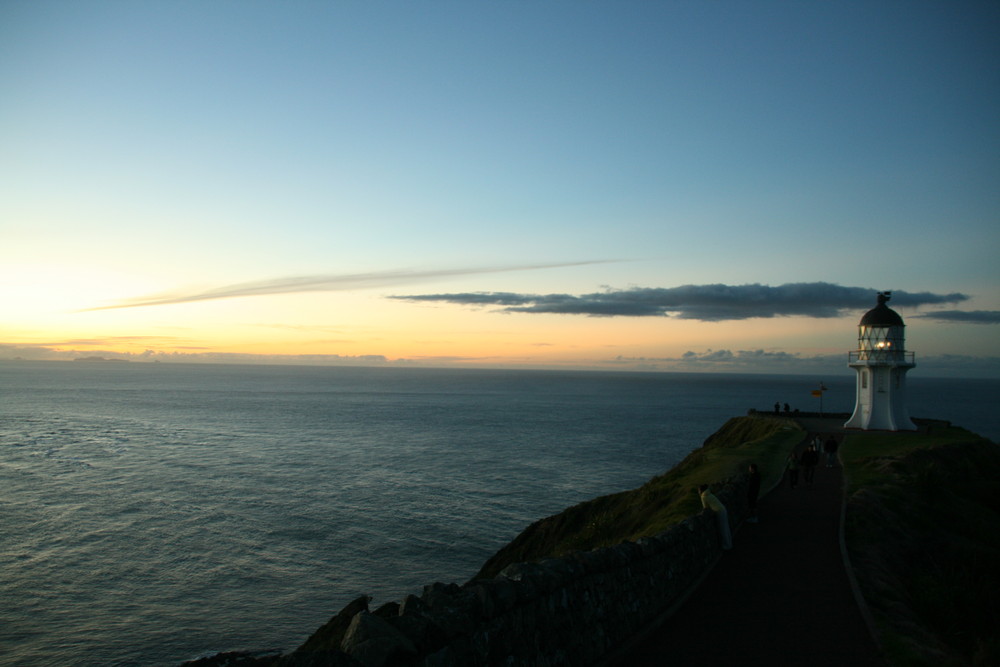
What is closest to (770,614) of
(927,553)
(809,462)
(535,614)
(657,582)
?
(657,582)

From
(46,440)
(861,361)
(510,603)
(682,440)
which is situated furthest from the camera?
(682,440)

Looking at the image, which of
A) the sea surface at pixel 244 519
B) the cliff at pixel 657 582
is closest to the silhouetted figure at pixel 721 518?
the cliff at pixel 657 582

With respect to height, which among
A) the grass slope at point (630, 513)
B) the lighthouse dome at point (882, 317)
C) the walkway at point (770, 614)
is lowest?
the grass slope at point (630, 513)

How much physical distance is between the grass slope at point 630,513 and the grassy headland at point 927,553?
13.3 feet

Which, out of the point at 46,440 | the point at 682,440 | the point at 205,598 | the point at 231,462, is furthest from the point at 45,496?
the point at 682,440

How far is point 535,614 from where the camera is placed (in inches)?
284

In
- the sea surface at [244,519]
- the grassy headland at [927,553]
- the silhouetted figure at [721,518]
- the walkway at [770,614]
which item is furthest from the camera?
the sea surface at [244,519]

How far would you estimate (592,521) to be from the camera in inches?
961

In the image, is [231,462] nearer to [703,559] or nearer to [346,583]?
[346,583]

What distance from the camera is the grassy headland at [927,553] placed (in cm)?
1008

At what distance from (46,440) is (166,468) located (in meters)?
24.1

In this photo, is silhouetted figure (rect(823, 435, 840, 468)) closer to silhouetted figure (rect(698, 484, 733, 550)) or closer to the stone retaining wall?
silhouetted figure (rect(698, 484, 733, 550))

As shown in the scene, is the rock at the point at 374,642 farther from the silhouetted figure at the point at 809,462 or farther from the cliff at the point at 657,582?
the silhouetted figure at the point at 809,462

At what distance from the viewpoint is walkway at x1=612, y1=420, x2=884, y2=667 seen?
28.3 feet
